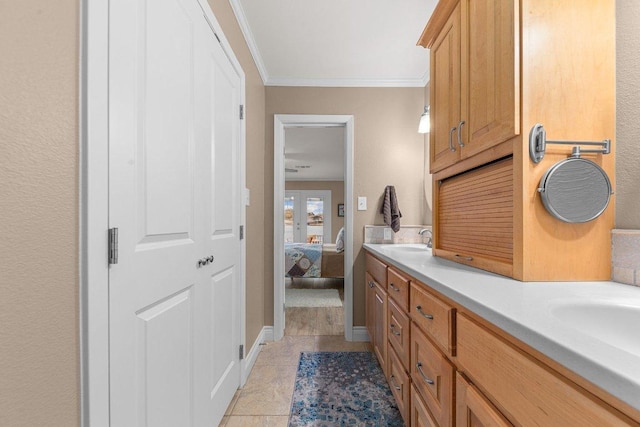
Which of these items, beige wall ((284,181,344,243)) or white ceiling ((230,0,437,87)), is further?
beige wall ((284,181,344,243))

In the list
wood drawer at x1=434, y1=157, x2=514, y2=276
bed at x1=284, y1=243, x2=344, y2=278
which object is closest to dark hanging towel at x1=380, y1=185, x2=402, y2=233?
wood drawer at x1=434, y1=157, x2=514, y2=276

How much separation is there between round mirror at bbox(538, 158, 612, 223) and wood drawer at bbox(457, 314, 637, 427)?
515mm

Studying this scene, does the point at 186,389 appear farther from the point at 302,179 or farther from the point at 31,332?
the point at 302,179

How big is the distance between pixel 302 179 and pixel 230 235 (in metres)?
6.69

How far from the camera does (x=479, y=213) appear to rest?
4.05 ft

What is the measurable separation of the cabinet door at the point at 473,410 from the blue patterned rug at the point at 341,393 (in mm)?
885

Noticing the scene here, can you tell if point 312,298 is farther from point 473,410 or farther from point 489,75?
point 489,75

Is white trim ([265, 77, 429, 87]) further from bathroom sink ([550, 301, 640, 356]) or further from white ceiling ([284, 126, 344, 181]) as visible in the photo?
bathroom sink ([550, 301, 640, 356])

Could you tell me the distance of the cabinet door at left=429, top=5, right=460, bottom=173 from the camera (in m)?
1.34

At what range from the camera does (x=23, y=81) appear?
528 millimetres

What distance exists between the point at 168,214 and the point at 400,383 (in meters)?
1.36

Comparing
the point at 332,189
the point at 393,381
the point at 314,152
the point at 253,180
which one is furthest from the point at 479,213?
the point at 332,189

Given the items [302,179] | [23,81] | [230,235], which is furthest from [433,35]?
[302,179]

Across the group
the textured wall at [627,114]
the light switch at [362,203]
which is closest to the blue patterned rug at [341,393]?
the light switch at [362,203]
